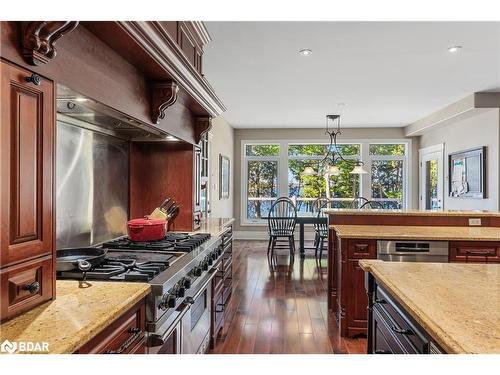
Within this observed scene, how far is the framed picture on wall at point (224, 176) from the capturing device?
23.6 ft

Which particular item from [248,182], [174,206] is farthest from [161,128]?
[248,182]

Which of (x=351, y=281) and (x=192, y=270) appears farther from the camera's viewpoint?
(x=351, y=281)

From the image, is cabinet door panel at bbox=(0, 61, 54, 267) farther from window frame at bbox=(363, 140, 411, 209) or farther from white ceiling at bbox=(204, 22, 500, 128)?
window frame at bbox=(363, 140, 411, 209)

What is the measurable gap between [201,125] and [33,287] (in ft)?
7.80

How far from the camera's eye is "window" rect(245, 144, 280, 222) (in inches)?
347

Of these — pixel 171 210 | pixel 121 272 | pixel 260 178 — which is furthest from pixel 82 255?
pixel 260 178

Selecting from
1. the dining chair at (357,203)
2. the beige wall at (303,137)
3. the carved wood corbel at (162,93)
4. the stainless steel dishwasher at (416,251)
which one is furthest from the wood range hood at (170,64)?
the dining chair at (357,203)

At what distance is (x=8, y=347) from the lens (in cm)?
93

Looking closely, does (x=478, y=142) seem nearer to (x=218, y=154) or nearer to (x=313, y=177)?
(x=313, y=177)

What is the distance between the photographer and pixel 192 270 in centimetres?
202

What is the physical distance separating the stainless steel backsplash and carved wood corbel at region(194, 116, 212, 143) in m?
0.66

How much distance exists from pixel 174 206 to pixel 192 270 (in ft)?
3.52
